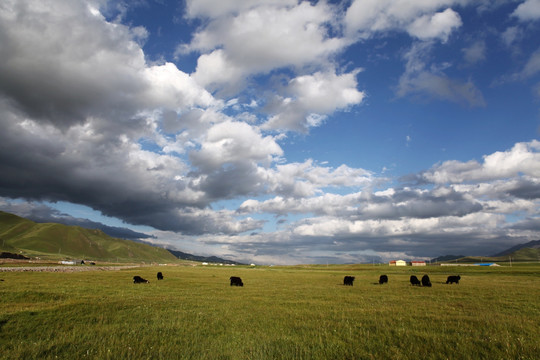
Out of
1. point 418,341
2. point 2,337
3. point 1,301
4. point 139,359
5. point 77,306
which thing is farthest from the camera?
point 1,301

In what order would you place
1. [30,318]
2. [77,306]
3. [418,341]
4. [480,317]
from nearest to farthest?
[418,341] < [30,318] < [480,317] < [77,306]

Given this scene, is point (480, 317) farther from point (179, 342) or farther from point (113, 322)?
point (113, 322)

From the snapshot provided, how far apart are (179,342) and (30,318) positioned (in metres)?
8.54

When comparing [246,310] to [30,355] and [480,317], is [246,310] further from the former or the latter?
[480,317]

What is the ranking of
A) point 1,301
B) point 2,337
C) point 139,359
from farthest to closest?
point 1,301 → point 2,337 → point 139,359

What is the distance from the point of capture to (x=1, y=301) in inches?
744

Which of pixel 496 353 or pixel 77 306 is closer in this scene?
pixel 496 353

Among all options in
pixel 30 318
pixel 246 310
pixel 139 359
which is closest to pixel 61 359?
pixel 139 359

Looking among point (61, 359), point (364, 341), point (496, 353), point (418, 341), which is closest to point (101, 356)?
point (61, 359)

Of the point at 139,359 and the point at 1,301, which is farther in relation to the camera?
the point at 1,301

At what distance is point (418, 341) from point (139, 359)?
9.47 metres

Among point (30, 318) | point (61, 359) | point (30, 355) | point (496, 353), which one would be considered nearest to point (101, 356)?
point (61, 359)

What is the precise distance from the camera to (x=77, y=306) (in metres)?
16.8

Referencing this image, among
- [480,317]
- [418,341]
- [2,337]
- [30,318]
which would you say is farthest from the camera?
[480,317]
